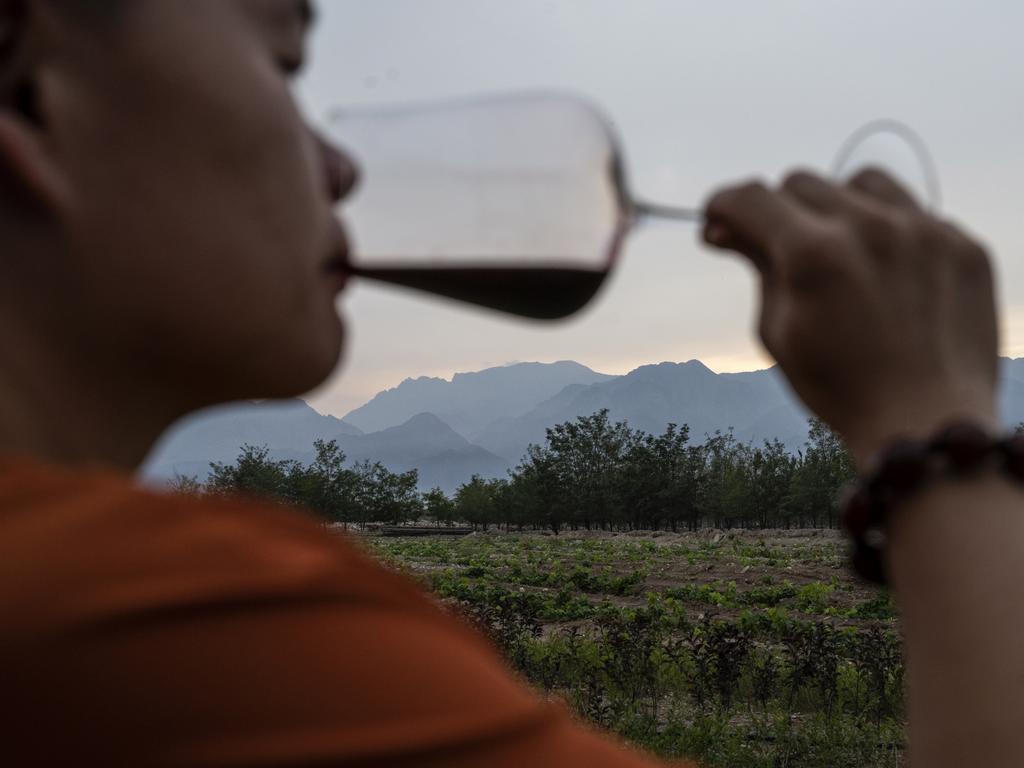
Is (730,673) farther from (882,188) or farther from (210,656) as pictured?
(210,656)

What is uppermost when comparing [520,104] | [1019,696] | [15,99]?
[520,104]

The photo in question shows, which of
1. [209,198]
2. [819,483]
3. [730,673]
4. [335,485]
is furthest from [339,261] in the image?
[335,485]

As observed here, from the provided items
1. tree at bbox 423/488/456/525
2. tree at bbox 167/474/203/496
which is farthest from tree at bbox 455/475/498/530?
tree at bbox 167/474/203/496

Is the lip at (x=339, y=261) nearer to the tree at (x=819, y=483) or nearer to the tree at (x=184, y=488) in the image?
the tree at (x=184, y=488)

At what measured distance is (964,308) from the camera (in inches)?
34.1

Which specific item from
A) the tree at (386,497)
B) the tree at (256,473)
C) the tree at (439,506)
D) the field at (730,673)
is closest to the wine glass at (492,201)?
the field at (730,673)

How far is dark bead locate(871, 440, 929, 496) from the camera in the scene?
30.0 inches

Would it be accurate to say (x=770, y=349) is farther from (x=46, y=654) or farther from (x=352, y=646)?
(x=46, y=654)

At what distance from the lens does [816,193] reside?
3.02 ft

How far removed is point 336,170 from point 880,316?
589 mm

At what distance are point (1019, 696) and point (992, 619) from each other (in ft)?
0.19

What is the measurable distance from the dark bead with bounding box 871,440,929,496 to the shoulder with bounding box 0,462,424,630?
1.41 feet

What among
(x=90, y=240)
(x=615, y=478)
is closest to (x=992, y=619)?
(x=90, y=240)

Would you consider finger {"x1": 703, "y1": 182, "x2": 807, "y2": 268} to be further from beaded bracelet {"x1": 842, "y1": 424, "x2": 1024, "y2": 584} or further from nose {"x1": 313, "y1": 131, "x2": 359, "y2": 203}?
nose {"x1": 313, "y1": 131, "x2": 359, "y2": 203}
